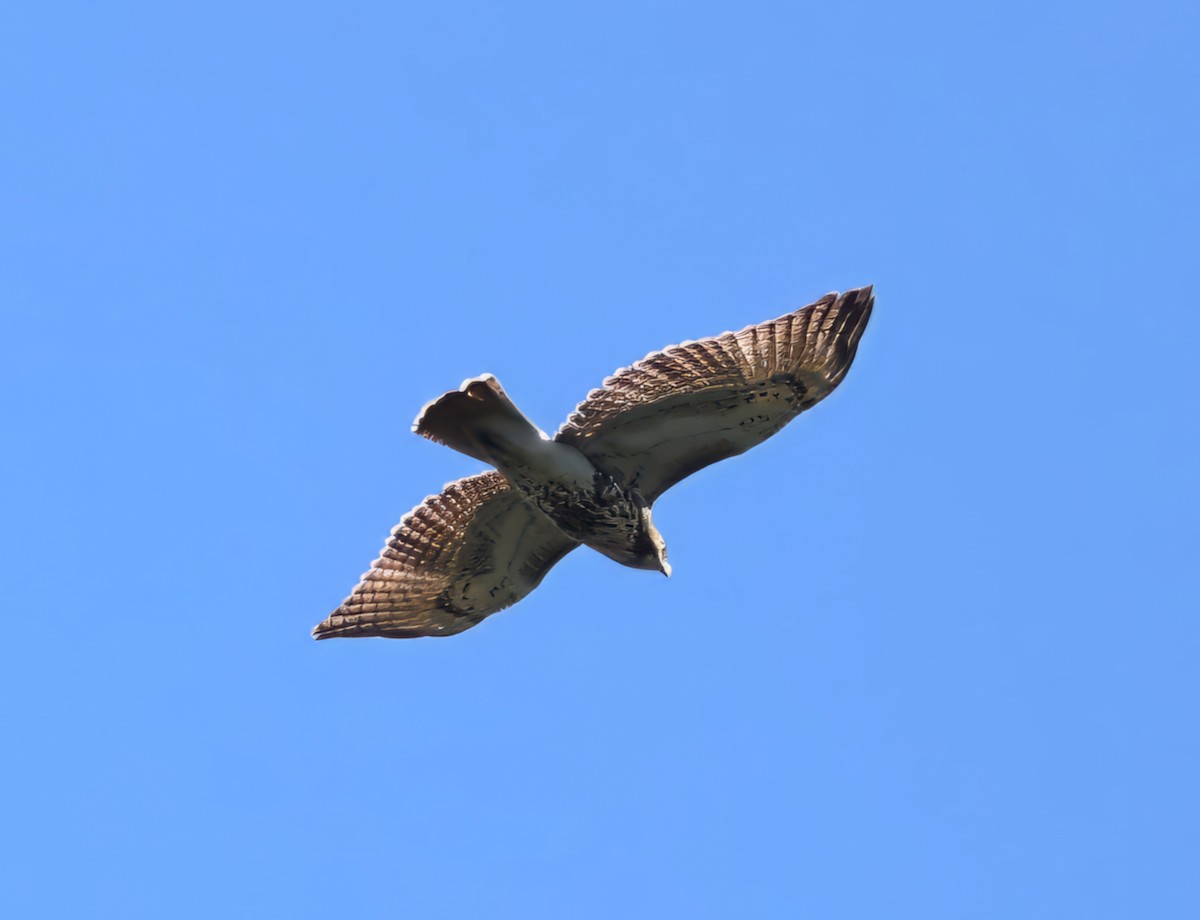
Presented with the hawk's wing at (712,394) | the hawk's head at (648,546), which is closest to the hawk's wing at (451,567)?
the hawk's head at (648,546)

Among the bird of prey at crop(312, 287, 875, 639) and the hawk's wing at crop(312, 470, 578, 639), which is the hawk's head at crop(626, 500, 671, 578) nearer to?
the bird of prey at crop(312, 287, 875, 639)

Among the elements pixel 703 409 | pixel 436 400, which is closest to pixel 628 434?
pixel 703 409

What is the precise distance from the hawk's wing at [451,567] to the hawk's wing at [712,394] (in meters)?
1.25

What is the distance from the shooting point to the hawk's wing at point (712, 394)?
40.8ft

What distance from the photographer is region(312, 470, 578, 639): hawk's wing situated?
1438 cm

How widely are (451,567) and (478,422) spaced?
7.53 feet

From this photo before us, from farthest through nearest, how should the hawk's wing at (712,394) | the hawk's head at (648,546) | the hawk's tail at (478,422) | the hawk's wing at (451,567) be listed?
1. the hawk's wing at (451,567)
2. the hawk's head at (648,546)
3. the hawk's tail at (478,422)
4. the hawk's wing at (712,394)

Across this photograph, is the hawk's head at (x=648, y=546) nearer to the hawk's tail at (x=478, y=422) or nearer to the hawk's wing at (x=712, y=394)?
the hawk's wing at (x=712, y=394)

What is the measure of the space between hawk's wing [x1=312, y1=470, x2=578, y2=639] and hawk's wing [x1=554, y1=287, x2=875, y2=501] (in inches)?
49.3

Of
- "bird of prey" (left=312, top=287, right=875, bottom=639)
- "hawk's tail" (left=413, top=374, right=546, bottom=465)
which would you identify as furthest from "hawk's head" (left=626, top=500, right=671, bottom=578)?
"hawk's tail" (left=413, top=374, right=546, bottom=465)

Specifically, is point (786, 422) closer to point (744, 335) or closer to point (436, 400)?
point (744, 335)

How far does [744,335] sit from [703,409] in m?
0.72

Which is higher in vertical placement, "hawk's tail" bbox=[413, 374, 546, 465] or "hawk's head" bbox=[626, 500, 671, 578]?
"hawk's tail" bbox=[413, 374, 546, 465]

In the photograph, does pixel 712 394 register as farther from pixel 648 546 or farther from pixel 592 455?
pixel 648 546
